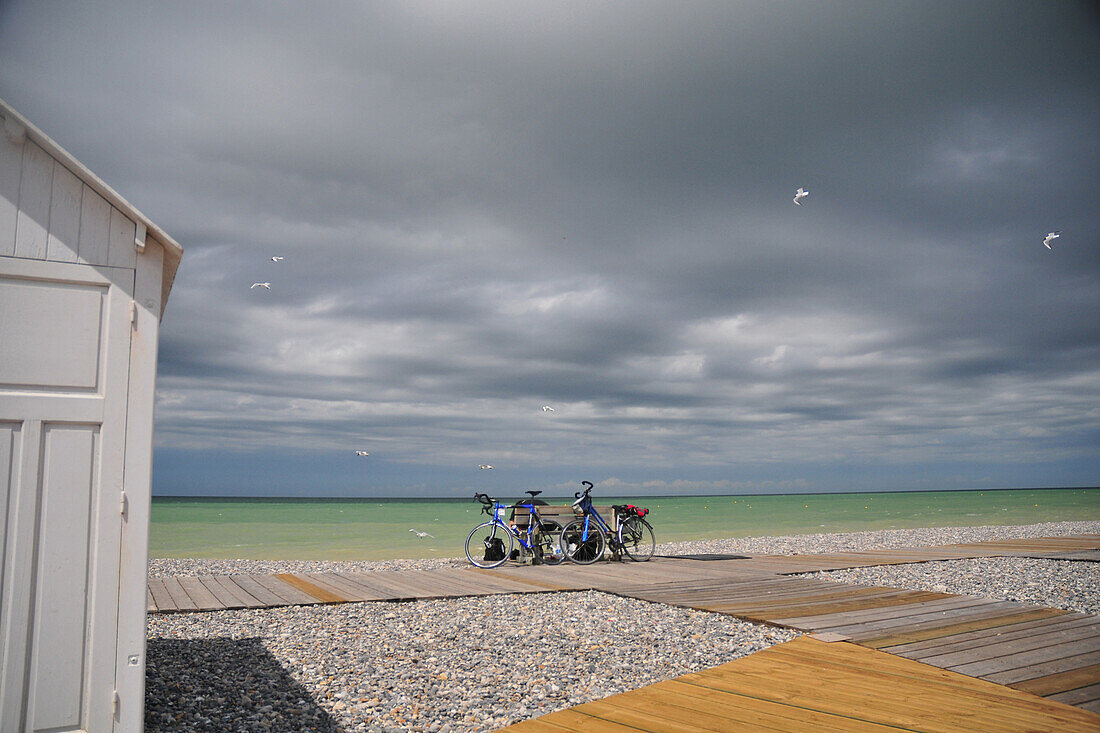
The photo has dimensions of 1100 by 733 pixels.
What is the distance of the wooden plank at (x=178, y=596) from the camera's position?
6876 mm

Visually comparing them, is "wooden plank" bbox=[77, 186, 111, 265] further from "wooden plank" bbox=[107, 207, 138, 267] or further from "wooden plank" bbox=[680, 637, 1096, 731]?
"wooden plank" bbox=[680, 637, 1096, 731]

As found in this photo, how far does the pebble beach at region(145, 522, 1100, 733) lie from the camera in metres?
4.08

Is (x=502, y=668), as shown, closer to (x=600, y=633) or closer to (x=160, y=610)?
→ (x=600, y=633)

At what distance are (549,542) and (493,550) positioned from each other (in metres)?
0.93

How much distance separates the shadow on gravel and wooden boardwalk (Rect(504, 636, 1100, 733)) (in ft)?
4.79

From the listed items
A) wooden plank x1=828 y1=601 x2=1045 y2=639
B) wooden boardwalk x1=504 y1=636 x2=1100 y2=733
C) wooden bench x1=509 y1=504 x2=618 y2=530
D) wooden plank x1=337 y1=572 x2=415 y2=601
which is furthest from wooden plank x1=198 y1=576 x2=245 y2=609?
wooden plank x1=828 y1=601 x2=1045 y2=639

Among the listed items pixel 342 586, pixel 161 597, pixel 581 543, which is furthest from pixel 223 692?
pixel 581 543

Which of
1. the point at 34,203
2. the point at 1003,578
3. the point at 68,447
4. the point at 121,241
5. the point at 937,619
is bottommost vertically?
the point at 1003,578

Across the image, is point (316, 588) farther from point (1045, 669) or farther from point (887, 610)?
point (1045, 669)

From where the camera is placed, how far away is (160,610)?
6660mm

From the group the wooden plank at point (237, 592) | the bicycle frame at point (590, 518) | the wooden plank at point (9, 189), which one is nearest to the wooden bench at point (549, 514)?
the bicycle frame at point (590, 518)

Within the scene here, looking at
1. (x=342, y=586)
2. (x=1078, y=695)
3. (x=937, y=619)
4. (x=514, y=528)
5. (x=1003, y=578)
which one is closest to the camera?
(x=1078, y=695)

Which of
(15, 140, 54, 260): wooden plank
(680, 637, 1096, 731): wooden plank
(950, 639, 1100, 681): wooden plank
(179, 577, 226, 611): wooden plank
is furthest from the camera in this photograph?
(179, 577, 226, 611): wooden plank

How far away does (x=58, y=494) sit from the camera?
3.04 m
